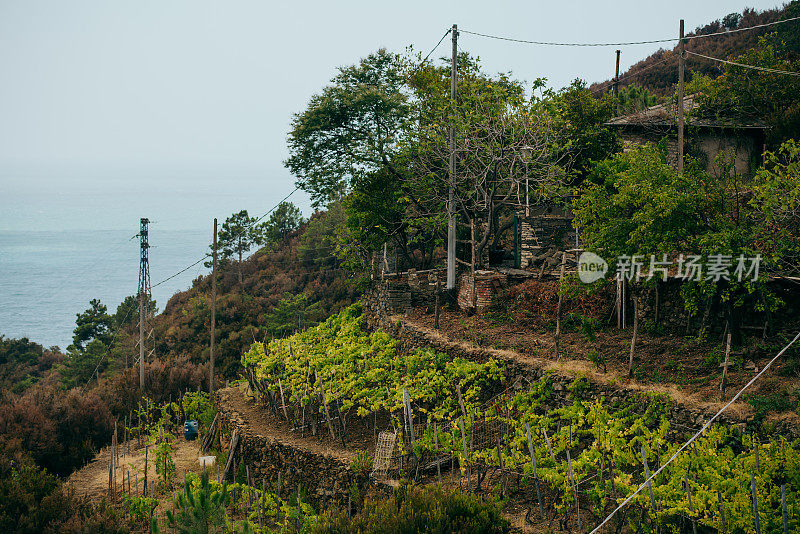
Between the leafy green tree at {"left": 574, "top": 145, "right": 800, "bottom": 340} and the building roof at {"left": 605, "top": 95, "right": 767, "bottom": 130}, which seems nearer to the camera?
the leafy green tree at {"left": 574, "top": 145, "right": 800, "bottom": 340}

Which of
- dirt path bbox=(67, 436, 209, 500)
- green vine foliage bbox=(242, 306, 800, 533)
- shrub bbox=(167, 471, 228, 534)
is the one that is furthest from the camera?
dirt path bbox=(67, 436, 209, 500)

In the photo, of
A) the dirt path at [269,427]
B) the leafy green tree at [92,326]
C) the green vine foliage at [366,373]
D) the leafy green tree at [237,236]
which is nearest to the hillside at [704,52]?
the leafy green tree at [237,236]

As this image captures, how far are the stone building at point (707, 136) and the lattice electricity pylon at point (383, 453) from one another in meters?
16.1

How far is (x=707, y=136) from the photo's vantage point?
23.7 metres

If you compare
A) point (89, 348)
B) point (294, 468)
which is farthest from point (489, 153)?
point (89, 348)

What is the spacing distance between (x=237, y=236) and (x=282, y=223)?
4329mm

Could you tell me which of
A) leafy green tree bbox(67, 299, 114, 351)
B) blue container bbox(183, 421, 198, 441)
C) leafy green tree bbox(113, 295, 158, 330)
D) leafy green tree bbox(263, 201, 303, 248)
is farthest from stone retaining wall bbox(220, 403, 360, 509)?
leafy green tree bbox(263, 201, 303, 248)

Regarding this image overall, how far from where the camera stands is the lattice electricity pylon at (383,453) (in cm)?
1306

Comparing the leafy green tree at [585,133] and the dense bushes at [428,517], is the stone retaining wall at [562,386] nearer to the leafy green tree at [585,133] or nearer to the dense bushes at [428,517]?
the dense bushes at [428,517]

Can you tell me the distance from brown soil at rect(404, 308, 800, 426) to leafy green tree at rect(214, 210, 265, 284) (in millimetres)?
30402

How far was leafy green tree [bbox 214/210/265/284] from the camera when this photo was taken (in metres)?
44.5

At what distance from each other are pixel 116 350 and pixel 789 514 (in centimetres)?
3203
